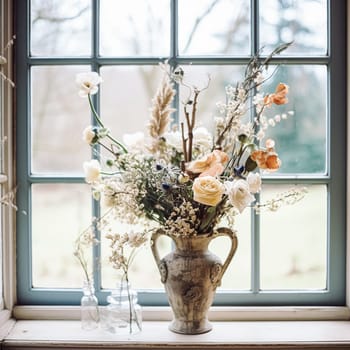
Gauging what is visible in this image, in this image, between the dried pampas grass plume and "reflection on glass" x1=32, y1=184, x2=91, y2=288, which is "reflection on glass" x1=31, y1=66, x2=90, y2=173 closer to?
"reflection on glass" x1=32, y1=184, x2=91, y2=288

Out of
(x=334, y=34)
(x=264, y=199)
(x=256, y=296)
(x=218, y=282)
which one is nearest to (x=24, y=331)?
(x=218, y=282)

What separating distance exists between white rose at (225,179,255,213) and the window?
0.36 metres

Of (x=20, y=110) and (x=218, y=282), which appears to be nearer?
(x=218, y=282)

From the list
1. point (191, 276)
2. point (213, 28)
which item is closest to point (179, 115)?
point (213, 28)

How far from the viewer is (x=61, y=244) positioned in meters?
1.86

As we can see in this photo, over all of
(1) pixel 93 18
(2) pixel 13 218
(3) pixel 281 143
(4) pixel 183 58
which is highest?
(1) pixel 93 18

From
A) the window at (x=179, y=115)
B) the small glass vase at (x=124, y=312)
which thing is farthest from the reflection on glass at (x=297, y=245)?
the small glass vase at (x=124, y=312)

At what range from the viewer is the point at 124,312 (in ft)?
5.58

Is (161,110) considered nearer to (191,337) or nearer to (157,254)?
(157,254)

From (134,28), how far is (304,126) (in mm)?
627

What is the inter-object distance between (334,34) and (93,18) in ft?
2.49

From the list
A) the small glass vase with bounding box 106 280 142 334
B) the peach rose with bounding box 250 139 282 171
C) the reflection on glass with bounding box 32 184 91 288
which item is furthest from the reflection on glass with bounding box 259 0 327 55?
the small glass vase with bounding box 106 280 142 334

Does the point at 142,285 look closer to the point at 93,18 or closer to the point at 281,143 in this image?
the point at 281,143

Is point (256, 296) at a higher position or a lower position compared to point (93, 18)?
lower
